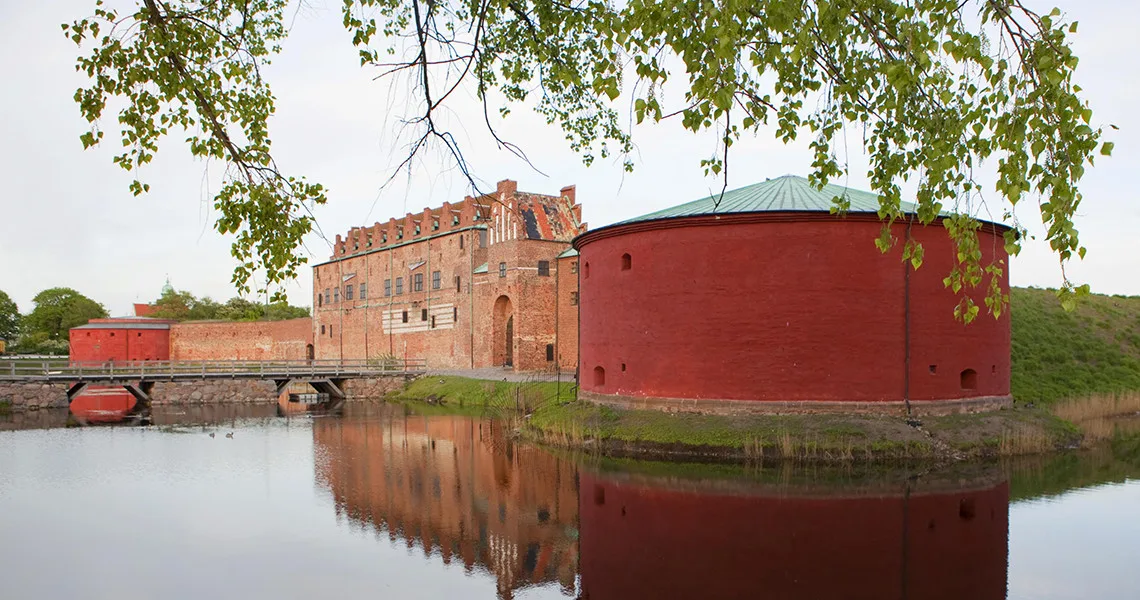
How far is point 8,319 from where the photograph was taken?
2386 inches

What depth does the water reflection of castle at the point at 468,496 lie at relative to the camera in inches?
344

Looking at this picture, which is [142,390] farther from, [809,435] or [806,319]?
[809,435]

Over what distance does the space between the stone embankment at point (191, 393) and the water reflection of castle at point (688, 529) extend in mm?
14876

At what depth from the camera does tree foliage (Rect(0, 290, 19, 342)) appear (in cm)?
5978

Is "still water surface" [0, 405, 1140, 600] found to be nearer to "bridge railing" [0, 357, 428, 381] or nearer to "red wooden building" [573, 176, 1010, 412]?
"red wooden building" [573, 176, 1010, 412]

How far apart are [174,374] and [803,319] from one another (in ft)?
69.0

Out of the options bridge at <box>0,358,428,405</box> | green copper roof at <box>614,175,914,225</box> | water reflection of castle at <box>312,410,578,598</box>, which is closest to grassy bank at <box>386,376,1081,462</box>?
water reflection of castle at <box>312,410,578,598</box>

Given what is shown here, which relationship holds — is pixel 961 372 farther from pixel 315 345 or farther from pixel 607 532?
pixel 315 345

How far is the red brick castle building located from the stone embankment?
4.26 meters

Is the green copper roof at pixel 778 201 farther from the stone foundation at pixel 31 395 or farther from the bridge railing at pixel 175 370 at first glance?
the stone foundation at pixel 31 395

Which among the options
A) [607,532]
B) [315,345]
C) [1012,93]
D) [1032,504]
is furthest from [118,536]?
[315,345]

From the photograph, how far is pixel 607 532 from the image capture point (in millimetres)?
9641

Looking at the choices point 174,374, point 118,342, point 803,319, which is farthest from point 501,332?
point 118,342

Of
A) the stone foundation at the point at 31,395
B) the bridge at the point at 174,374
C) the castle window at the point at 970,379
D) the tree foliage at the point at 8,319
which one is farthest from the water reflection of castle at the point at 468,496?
the tree foliage at the point at 8,319
